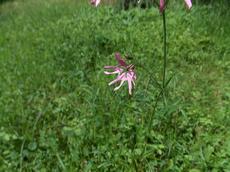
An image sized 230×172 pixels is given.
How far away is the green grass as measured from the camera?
102 inches

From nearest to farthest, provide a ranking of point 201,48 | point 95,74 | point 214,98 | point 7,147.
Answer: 1. point 7,147
2. point 214,98
3. point 95,74
4. point 201,48

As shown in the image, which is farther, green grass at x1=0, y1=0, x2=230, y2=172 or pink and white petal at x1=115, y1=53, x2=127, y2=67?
green grass at x1=0, y1=0, x2=230, y2=172

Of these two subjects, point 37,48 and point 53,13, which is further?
point 53,13

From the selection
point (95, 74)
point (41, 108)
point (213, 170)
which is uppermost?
point (95, 74)

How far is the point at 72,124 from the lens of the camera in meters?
2.98

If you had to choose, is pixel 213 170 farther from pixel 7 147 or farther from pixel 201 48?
pixel 201 48

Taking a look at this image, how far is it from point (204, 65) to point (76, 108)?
4.03ft

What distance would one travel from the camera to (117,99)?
3033mm

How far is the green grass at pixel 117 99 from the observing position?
2602mm

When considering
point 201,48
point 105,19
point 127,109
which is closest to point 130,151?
point 127,109

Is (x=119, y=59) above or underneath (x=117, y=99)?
above

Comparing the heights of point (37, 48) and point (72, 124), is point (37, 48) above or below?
above

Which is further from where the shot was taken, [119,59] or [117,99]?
[117,99]

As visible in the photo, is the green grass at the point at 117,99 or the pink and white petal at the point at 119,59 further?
the green grass at the point at 117,99
